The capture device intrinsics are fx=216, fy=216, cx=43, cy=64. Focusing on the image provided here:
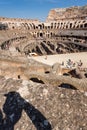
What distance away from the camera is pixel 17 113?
551cm

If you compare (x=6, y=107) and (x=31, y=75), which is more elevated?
(x=6, y=107)

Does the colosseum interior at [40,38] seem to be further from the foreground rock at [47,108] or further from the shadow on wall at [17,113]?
the shadow on wall at [17,113]

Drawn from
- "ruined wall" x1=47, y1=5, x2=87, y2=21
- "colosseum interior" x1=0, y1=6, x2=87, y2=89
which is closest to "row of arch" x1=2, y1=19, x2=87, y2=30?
"colosseum interior" x1=0, y1=6, x2=87, y2=89

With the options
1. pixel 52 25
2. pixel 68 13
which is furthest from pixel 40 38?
pixel 68 13

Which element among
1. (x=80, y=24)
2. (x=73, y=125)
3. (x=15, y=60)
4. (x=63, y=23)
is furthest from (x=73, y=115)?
(x=63, y=23)

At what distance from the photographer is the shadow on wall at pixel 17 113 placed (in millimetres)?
5113

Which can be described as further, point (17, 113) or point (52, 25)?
point (52, 25)

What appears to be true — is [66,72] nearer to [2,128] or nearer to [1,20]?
[2,128]

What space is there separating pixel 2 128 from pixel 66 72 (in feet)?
46.7

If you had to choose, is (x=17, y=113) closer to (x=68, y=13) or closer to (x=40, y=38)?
(x=40, y=38)

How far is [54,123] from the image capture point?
4992 millimetres

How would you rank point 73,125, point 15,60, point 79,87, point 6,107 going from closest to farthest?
point 73,125, point 6,107, point 79,87, point 15,60

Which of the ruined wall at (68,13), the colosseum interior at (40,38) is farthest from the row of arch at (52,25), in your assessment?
the ruined wall at (68,13)

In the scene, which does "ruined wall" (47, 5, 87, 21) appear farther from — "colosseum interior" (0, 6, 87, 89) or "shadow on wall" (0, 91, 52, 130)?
"shadow on wall" (0, 91, 52, 130)
